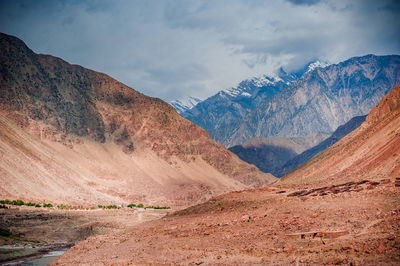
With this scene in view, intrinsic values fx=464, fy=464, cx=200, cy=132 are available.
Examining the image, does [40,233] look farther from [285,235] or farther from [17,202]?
[17,202]

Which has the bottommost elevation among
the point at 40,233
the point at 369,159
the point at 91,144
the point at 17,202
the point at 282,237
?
the point at 282,237

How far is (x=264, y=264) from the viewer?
18.3 metres

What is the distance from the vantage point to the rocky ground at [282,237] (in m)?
17.8

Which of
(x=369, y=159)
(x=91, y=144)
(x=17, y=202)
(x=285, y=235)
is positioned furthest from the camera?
(x=91, y=144)

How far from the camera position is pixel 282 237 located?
2222cm

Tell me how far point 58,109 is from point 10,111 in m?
20.1

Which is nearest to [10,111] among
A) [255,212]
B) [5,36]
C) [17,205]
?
[5,36]

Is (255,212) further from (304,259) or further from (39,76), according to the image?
(39,76)

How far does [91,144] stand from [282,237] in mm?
119154

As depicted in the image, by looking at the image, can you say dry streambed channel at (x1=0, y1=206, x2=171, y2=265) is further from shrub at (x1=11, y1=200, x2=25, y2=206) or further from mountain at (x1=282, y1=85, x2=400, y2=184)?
mountain at (x1=282, y1=85, x2=400, y2=184)

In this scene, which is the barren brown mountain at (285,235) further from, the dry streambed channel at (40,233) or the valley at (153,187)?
the dry streambed channel at (40,233)

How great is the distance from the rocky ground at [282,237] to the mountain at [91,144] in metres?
52.5

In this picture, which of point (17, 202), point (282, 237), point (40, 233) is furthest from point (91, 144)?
point (282, 237)

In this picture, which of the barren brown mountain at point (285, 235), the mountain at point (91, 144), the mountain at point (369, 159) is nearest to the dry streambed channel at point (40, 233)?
the barren brown mountain at point (285, 235)
